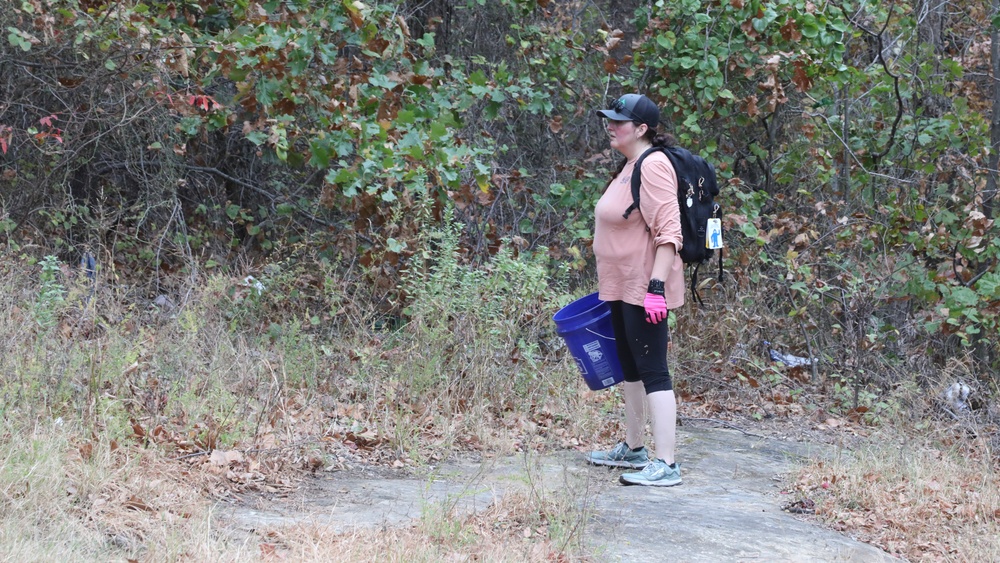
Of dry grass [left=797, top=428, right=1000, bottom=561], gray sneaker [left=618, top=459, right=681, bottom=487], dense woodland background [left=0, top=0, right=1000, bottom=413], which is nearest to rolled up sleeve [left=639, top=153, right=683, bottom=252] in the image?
gray sneaker [left=618, top=459, right=681, bottom=487]

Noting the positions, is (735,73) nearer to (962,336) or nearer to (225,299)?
(962,336)

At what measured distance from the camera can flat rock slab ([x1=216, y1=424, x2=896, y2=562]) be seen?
395cm

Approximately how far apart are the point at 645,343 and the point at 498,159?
18.6 ft

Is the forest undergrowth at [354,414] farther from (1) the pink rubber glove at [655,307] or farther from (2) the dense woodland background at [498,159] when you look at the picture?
(1) the pink rubber glove at [655,307]

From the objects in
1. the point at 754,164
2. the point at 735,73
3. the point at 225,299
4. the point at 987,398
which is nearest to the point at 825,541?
the point at 987,398

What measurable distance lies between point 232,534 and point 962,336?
5.79 meters

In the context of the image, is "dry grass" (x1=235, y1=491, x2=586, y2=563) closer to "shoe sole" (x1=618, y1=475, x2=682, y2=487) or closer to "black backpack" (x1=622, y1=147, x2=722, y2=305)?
"shoe sole" (x1=618, y1=475, x2=682, y2=487)

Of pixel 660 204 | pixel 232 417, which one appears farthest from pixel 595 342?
pixel 232 417

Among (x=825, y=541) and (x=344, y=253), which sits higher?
(x=344, y=253)

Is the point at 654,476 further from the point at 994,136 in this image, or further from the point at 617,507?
the point at 994,136

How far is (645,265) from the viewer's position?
15.6 feet

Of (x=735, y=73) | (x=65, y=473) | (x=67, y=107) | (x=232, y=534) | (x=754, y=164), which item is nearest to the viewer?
(x=232, y=534)

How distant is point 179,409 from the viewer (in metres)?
5.04

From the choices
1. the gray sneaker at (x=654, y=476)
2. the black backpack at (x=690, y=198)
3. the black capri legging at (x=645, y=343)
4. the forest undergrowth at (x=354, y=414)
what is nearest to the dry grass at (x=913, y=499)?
the forest undergrowth at (x=354, y=414)
